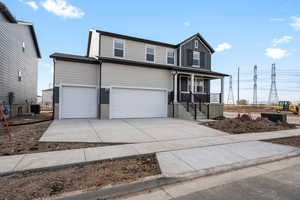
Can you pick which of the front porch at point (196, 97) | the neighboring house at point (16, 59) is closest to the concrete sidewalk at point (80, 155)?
the front porch at point (196, 97)

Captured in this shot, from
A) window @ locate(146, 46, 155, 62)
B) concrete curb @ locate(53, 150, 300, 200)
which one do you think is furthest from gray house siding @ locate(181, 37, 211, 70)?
concrete curb @ locate(53, 150, 300, 200)

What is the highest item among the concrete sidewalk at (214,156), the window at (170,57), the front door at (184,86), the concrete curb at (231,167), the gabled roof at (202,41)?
the gabled roof at (202,41)

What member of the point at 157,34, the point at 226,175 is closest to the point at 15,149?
the point at 226,175

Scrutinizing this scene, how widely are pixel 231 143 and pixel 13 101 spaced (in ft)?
49.8

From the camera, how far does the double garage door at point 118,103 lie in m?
11.4

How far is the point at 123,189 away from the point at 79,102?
1014 cm

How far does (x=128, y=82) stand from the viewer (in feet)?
39.7

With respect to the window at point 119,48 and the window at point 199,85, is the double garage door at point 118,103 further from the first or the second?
the window at point 199,85

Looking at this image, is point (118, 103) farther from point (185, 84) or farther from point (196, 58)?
point (196, 58)

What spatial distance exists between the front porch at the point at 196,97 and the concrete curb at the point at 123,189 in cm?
952

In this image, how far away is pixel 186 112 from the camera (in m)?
12.4

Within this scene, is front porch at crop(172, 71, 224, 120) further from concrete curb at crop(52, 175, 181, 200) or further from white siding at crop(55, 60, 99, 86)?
concrete curb at crop(52, 175, 181, 200)

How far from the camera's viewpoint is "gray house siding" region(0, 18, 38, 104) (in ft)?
35.8

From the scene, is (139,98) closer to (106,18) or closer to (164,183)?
(106,18)
